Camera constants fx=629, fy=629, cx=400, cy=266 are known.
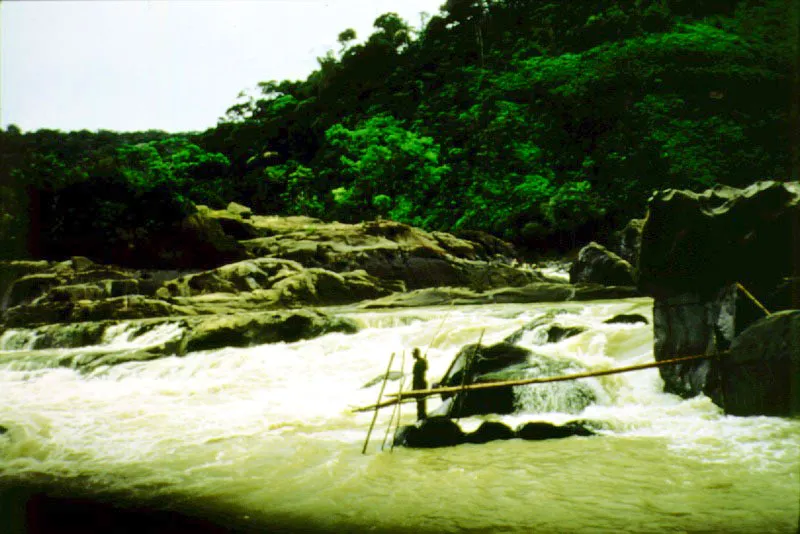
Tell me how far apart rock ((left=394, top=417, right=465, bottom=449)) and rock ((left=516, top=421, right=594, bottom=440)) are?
0.60m

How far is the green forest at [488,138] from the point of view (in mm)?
24328

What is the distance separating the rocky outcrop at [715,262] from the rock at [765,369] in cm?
26

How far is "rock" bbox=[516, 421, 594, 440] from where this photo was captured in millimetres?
6037

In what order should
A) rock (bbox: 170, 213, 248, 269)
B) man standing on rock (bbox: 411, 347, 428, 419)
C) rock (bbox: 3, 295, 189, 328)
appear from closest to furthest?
man standing on rock (bbox: 411, 347, 428, 419), rock (bbox: 3, 295, 189, 328), rock (bbox: 170, 213, 248, 269)

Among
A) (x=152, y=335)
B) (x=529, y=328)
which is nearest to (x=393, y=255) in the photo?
(x=152, y=335)

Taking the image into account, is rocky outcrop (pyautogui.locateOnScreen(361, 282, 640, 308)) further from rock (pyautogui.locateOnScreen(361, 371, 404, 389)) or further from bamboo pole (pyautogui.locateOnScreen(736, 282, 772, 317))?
bamboo pole (pyautogui.locateOnScreen(736, 282, 772, 317))

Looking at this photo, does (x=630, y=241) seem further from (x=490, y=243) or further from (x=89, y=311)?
(x=89, y=311)

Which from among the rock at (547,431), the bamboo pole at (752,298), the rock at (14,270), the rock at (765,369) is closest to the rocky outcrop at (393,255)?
the rock at (14,270)

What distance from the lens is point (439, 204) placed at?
33.4 metres

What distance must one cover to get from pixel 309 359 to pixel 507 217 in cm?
2126

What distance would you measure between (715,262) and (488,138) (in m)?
29.8

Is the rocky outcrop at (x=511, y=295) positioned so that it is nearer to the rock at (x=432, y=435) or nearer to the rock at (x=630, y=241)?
the rock at (x=630, y=241)

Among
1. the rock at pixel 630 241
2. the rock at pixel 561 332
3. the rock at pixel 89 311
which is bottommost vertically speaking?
the rock at pixel 561 332

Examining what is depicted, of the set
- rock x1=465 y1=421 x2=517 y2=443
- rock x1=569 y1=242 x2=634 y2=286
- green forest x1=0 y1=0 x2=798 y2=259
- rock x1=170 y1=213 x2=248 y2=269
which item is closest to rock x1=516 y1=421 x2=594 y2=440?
rock x1=465 y1=421 x2=517 y2=443
